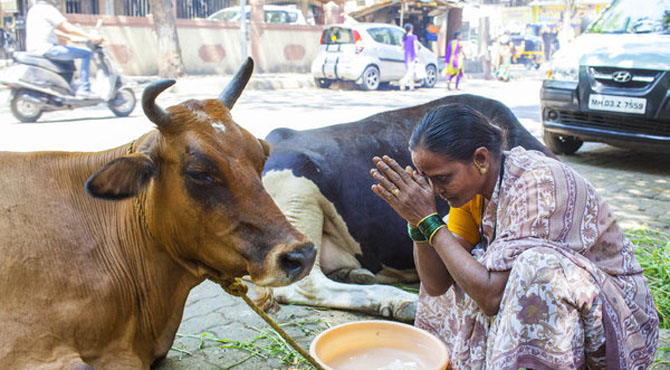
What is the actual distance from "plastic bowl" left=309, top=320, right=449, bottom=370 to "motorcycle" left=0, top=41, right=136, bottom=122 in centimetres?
845

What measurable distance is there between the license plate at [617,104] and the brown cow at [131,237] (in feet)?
19.1

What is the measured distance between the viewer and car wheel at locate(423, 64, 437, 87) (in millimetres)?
20322

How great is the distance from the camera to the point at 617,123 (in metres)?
7.43

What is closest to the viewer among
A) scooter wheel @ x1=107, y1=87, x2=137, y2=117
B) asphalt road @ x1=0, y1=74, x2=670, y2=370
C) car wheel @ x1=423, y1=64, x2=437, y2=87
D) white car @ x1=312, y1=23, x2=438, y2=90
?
asphalt road @ x1=0, y1=74, x2=670, y2=370

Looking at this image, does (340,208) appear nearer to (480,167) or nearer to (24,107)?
(480,167)

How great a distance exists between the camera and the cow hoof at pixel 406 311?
3580 millimetres

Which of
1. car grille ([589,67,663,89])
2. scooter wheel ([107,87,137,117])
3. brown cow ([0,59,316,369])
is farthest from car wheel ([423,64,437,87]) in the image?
brown cow ([0,59,316,369])

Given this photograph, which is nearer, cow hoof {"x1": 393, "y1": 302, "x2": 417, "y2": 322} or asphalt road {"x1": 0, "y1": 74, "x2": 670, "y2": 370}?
asphalt road {"x1": 0, "y1": 74, "x2": 670, "y2": 370}

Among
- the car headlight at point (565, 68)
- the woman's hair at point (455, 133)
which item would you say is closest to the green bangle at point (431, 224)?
the woman's hair at point (455, 133)

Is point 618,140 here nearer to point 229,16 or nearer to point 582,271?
point 582,271

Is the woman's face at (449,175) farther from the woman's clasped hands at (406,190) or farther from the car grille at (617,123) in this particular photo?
the car grille at (617,123)

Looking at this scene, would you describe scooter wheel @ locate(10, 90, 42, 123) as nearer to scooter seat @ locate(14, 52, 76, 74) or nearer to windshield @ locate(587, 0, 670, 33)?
scooter seat @ locate(14, 52, 76, 74)

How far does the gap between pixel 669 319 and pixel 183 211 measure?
2714 millimetres

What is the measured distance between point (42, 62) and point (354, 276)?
24.9ft
